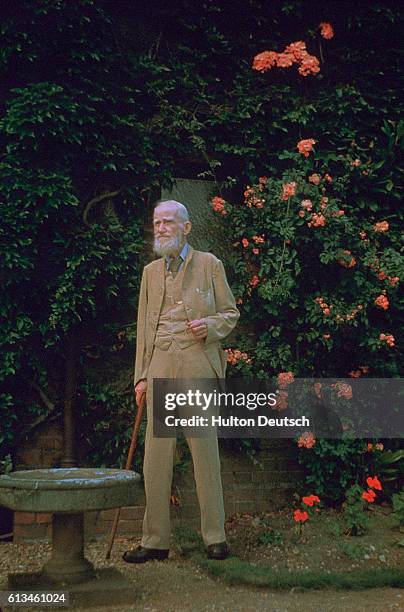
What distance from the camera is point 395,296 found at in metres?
6.06

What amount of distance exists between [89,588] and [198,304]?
1.80m

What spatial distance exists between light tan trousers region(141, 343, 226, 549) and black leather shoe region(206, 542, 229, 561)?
30 mm

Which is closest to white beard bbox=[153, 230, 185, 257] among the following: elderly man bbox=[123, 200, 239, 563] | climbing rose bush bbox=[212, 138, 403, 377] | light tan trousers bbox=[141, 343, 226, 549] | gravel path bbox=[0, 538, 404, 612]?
elderly man bbox=[123, 200, 239, 563]

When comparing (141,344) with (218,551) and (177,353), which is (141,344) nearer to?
(177,353)

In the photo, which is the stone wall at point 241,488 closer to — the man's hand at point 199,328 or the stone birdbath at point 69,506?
the stone birdbath at point 69,506

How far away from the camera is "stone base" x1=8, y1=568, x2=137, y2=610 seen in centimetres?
370

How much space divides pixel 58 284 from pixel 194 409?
60.1 inches

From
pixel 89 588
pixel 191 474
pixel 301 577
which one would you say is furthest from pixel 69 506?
pixel 191 474

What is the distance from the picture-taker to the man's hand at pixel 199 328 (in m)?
4.51

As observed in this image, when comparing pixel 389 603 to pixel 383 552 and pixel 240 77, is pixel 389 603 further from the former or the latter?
pixel 240 77

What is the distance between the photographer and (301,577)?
4.29 meters

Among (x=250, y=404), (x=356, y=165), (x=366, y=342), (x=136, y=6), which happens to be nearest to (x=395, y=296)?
(x=366, y=342)

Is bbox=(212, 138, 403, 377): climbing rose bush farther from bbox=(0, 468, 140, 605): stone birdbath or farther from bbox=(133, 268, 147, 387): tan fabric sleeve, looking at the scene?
bbox=(0, 468, 140, 605): stone birdbath

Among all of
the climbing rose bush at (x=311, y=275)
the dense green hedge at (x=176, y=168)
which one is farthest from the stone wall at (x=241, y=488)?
the climbing rose bush at (x=311, y=275)
